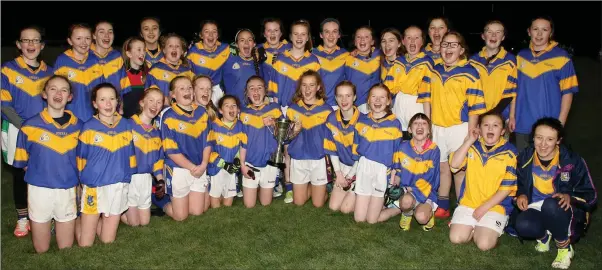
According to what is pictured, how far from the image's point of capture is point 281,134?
4.74 metres

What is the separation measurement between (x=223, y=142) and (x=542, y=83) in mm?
2878

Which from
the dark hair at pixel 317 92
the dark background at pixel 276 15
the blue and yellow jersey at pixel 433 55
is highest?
the dark background at pixel 276 15

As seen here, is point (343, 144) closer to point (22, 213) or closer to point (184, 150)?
point (184, 150)

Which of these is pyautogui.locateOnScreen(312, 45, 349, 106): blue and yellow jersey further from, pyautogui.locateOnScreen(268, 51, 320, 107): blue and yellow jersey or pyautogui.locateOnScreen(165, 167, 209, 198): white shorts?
pyautogui.locateOnScreen(165, 167, 209, 198): white shorts

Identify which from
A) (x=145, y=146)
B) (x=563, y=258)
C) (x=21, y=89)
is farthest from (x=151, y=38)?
(x=563, y=258)

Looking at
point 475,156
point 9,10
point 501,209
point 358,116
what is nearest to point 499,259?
point 501,209

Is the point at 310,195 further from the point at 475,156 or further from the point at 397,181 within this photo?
the point at 475,156

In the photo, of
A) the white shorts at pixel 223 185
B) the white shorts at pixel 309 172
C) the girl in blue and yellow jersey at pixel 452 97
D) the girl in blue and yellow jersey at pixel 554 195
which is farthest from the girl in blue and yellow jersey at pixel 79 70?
the girl in blue and yellow jersey at pixel 554 195

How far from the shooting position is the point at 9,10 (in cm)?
1659

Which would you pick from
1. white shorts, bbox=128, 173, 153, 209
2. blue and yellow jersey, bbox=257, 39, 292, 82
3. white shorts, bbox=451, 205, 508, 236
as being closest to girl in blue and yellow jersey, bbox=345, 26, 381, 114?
blue and yellow jersey, bbox=257, 39, 292, 82

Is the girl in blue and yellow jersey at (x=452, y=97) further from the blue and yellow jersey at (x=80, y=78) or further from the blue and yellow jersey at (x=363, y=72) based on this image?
the blue and yellow jersey at (x=80, y=78)

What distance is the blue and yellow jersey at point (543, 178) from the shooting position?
377cm

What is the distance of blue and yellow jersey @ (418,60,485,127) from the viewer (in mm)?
4336

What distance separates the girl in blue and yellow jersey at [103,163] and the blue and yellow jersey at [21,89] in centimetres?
81
